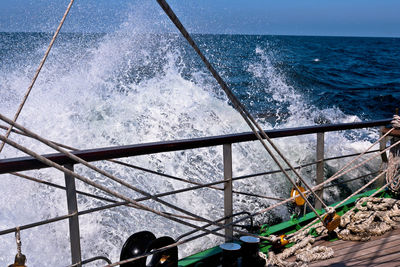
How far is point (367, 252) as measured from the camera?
2051 millimetres

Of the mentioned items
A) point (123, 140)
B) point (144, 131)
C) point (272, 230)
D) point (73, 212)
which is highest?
point (144, 131)

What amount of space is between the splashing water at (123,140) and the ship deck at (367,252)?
158 centimetres

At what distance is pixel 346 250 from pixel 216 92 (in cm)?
701

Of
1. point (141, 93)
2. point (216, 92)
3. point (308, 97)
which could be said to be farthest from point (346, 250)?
point (308, 97)

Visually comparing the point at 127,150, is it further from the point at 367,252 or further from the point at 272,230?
the point at 367,252

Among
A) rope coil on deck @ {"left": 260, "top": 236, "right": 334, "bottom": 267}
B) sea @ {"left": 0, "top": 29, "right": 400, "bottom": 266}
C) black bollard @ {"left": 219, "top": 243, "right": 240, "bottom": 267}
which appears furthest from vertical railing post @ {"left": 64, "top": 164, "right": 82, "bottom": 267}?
sea @ {"left": 0, "top": 29, "right": 400, "bottom": 266}

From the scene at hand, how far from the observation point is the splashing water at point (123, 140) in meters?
3.44

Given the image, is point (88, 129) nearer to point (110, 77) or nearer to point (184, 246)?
point (184, 246)

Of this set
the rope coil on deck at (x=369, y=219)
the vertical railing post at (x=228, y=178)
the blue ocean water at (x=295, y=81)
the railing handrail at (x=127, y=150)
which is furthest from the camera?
the blue ocean water at (x=295, y=81)

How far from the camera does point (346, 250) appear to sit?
82.3 inches

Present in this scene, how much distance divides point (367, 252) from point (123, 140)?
3826 millimetres

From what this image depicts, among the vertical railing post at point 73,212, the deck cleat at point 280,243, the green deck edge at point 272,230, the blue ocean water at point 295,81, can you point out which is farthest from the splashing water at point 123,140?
the vertical railing post at point 73,212

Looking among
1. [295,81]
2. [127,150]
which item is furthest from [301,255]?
[295,81]

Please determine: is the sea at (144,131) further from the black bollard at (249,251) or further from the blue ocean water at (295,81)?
the black bollard at (249,251)
